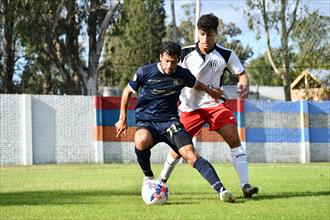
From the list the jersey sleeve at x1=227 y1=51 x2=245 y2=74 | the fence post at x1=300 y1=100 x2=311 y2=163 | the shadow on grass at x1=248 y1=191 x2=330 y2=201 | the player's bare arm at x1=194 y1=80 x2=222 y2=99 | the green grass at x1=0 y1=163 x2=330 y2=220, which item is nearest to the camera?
the green grass at x1=0 y1=163 x2=330 y2=220

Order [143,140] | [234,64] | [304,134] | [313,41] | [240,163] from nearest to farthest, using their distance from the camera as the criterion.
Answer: [143,140] < [240,163] < [234,64] < [304,134] < [313,41]

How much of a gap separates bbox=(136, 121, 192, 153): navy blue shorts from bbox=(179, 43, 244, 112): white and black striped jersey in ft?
2.79

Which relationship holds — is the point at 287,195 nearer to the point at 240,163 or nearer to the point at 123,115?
the point at 240,163

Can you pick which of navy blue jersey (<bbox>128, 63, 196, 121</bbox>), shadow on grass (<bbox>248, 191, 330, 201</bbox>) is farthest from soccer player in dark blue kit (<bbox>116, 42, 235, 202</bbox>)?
shadow on grass (<bbox>248, 191, 330, 201</bbox>)

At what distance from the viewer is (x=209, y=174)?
8469mm

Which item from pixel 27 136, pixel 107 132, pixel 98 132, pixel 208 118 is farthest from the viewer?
pixel 107 132

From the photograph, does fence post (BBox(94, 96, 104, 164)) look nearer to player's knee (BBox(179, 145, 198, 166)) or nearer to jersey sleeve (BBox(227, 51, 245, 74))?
jersey sleeve (BBox(227, 51, 245, 74))

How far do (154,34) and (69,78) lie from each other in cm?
2407

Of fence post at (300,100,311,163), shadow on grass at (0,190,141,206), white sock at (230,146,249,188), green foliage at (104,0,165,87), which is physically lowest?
fence post at (300,100,311,163)

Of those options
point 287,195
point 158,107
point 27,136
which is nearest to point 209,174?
point 158,107

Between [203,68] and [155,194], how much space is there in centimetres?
215

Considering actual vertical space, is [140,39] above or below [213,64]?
above

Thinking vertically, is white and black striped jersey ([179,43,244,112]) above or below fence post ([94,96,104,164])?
above

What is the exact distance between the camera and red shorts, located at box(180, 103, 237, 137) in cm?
967
